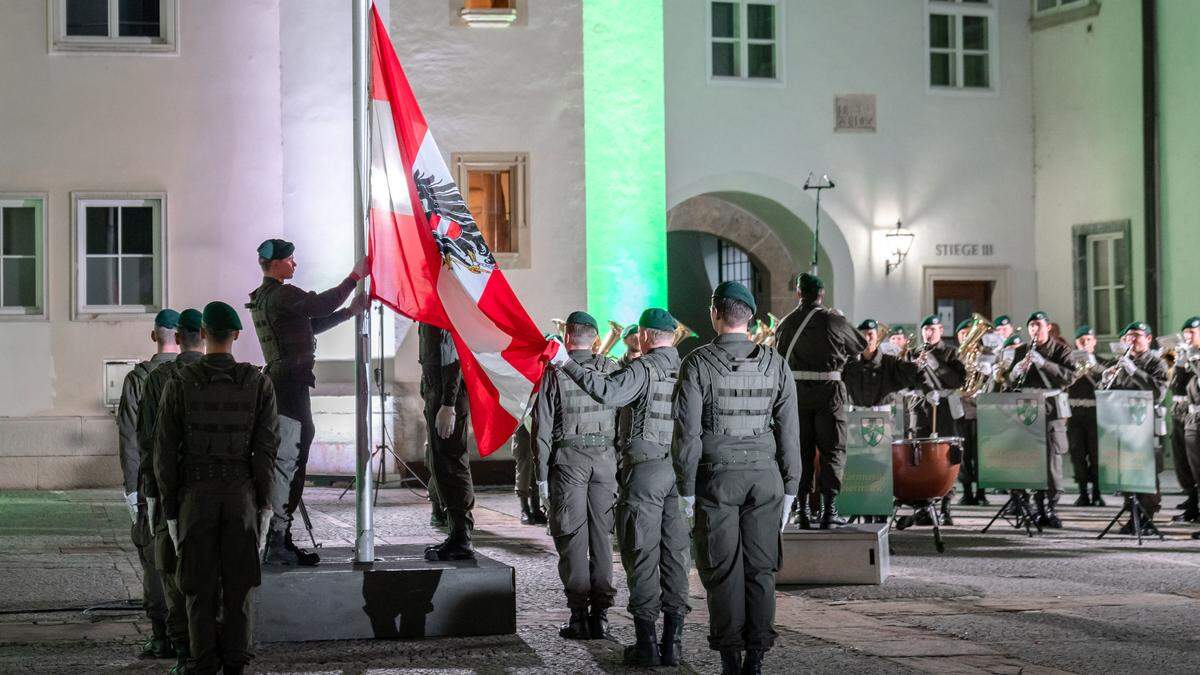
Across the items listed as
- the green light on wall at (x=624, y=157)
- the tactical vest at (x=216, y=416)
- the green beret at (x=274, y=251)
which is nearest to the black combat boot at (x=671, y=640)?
the tactical vest at (x=216, y=416)

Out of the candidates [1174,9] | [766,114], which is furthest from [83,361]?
[1174,9]

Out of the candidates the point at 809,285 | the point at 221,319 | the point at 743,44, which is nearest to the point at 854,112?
the point at 743,44

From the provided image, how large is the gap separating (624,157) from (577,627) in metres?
13.4

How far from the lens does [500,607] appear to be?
1013cm

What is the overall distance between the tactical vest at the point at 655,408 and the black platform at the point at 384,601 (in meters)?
1.21

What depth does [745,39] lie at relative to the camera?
2700cm

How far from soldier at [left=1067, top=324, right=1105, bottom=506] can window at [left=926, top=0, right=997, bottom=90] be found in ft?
31.7

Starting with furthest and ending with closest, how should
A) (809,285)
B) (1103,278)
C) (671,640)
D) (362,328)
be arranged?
(1103,278) → (809,285) → (362,328) → (671,640)

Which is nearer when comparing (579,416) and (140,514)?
(140,514)

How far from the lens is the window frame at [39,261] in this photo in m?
21.7

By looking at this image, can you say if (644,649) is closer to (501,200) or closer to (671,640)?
(671,640)

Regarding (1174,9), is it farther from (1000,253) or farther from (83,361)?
(83,361)

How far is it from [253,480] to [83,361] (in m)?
14.3

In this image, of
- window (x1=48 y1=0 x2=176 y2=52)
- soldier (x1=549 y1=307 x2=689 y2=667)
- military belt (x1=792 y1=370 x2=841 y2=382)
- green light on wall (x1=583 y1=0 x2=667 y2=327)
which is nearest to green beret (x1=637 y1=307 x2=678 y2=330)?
soldier (x1=549 y1=307 x2=689 y2=667)
